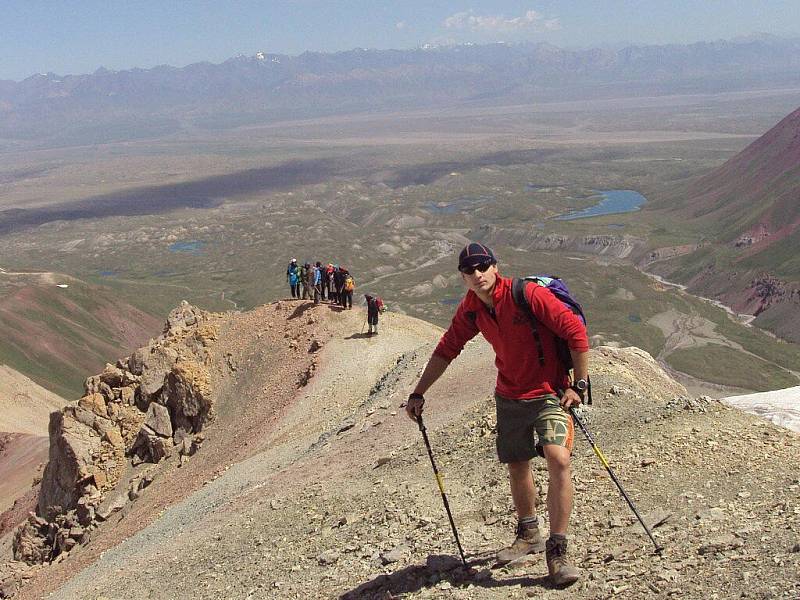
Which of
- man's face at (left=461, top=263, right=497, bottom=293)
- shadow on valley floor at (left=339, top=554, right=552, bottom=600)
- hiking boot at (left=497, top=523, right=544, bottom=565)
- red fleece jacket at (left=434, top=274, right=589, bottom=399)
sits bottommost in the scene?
shadow on valley floor at (left=339, top=554, right=552, bottom=600)

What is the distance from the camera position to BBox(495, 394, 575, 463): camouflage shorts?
6680 mm

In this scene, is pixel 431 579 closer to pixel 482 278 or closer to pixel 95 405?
pixel 482 278

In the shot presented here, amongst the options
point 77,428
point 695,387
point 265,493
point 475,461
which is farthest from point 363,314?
point 695,387

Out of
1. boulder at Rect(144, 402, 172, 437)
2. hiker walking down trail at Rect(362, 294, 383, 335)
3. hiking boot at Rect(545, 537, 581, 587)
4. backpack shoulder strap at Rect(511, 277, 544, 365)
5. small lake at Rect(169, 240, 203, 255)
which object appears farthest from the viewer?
small lake at Rect(169, 240, 203, 255)

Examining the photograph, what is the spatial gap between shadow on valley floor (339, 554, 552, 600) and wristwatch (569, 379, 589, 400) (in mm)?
1749

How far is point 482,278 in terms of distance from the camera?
6.80 metres

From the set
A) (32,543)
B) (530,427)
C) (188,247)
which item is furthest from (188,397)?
(188,247)

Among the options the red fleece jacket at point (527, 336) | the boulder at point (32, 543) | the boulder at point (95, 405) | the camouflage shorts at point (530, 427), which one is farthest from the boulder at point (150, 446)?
the red fleece jacket at point (527, 336)

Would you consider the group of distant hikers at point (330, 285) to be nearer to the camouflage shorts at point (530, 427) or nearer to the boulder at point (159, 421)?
the boulder at point (159, 421)

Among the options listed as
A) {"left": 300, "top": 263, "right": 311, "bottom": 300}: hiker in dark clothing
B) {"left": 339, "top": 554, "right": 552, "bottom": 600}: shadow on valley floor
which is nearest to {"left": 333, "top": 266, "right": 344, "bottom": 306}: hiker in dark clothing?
{"left": 300, "top": 263, "right": 311, "bottom": 300}: hiker in dark clothing

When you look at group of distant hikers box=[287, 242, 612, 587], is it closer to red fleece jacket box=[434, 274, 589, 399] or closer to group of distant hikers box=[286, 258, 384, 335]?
red fleece jacket box=[434, 274, 589, 399]

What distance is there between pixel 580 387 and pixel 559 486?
0.88 meters

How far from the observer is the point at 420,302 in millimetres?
118750

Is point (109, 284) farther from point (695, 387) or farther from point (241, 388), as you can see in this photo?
point (241, 388)
